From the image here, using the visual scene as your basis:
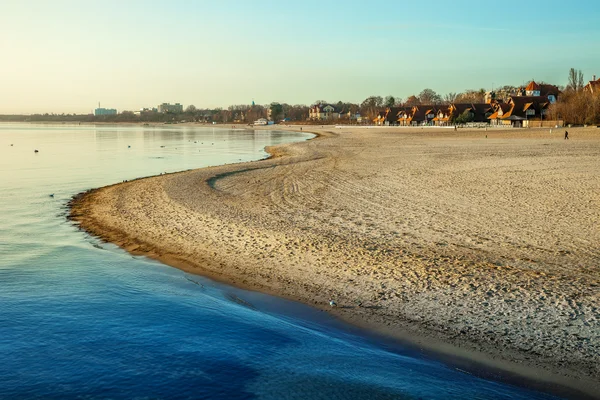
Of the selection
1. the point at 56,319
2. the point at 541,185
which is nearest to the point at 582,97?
the point at 541,185

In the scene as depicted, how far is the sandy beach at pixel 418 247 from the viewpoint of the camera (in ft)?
27.8

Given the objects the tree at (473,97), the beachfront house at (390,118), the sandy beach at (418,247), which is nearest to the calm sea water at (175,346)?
the sandy beach at (418,247)

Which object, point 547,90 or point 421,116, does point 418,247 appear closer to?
point 421,116

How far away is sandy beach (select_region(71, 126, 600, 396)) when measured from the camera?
8461 millimetres

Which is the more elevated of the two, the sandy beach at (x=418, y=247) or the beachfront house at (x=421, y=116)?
the beachfront house at (x=421, y=116)

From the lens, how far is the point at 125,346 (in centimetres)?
873

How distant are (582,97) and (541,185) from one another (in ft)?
219

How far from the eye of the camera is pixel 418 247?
42.1ft

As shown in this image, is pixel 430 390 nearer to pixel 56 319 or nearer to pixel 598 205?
pixel 56 319

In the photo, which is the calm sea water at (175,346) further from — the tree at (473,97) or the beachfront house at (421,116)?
the tree at (473,97)

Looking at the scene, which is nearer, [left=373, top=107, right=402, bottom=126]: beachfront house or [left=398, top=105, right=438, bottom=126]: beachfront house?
[left=398, top=105, right=438, bottom=126]: beachfront house

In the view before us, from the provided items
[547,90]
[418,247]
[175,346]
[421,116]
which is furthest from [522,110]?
[175,346]

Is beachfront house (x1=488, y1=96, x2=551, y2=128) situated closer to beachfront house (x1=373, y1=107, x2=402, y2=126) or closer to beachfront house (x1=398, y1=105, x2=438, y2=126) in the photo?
beachfront house (x1=398, y1=105, x2=438, y2=126)

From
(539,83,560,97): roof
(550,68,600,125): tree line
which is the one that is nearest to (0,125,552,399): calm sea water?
(550,68,600,125): tree line
